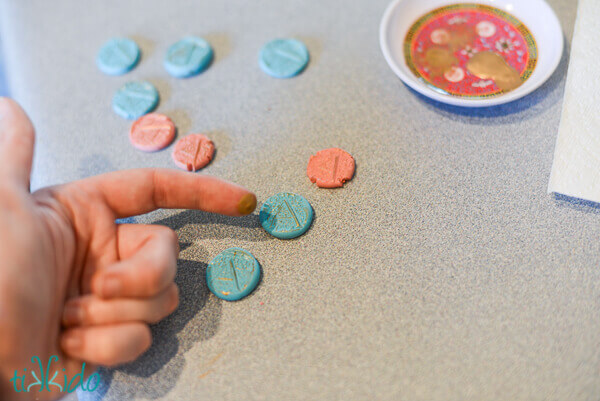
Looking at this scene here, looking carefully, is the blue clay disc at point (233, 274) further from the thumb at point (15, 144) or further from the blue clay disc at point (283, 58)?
the blue clay disc at point (283, 58)

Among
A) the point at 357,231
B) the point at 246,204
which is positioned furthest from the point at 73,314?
the point at 357,231

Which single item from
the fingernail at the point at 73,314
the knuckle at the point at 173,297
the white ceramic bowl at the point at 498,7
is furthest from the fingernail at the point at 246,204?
the white ceramic bowl at the point at 498,7

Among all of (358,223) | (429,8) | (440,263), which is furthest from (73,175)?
(429,8)

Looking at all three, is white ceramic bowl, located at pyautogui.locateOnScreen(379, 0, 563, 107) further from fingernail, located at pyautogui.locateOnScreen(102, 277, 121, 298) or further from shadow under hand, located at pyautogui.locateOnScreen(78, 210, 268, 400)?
fingernail, located at pyautogui.locateOnScreen(102, 277, 121, 298)

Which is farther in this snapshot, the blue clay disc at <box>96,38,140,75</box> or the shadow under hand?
the blue clay disc at <box>96,38,140,75</box>

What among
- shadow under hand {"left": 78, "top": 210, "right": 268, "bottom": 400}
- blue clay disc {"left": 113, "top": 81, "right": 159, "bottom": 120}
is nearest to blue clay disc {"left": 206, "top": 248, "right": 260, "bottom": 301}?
shadow under hand {"left": 78, "top": 210, "right": 268, "bottom": 400}

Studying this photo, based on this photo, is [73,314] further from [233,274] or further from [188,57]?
[188,57]

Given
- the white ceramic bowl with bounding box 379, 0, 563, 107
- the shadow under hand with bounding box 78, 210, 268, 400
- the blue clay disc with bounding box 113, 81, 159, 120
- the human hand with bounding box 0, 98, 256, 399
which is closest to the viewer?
the human hand with bounding box 0, 98, 256, 399

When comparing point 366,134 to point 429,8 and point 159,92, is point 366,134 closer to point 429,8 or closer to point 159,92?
point 429,8
